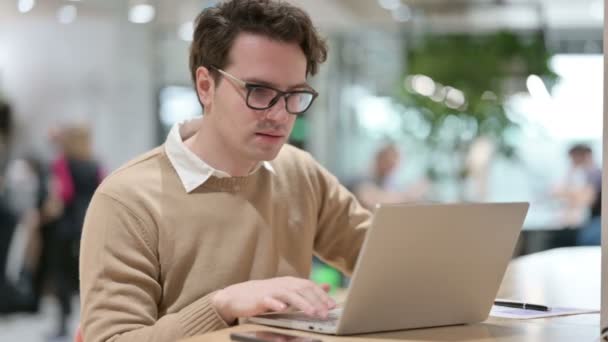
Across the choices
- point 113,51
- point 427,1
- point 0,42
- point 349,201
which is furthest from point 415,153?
point 349,201

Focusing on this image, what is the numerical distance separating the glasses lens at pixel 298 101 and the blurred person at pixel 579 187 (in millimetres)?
7142

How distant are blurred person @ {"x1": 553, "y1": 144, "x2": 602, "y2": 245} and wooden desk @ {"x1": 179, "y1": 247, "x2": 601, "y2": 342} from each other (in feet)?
15.9

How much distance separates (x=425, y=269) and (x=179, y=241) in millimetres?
570

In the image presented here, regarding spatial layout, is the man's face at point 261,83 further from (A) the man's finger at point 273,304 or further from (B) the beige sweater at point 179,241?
(A) the man's finger at point 273,304

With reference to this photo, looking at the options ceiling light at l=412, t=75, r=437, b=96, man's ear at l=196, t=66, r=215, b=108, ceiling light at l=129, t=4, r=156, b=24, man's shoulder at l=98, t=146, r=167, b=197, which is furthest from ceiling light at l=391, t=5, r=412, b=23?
man's shoulder at l=98, t=146, r=167, b=197

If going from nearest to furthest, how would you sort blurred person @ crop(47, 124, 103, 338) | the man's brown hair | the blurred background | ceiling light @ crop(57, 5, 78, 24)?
the man's brown hair, blurred person @ crop(47, 124, 103, 338), the blurred background, ceiling light @ crop(57, 5, 78, 24)

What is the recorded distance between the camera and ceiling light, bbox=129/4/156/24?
27.8 feet

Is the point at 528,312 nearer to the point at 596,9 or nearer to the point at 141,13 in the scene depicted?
the point at 141,13

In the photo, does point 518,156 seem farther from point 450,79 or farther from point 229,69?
point 229,69

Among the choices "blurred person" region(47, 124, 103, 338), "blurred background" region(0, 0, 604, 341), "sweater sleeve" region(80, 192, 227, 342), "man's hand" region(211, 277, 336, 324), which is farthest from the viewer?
"blurred background" region(0, 0, 604, 341)

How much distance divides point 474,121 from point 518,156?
0.79 metres

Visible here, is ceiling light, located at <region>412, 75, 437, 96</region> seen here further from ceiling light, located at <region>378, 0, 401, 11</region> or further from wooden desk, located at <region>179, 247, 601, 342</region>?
wooden desk, located at <region>179, 247, 601, 342</region>

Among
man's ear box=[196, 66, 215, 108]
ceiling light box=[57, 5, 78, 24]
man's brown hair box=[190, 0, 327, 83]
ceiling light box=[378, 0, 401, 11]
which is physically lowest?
man's ear box=[196, 66, 215, 108]

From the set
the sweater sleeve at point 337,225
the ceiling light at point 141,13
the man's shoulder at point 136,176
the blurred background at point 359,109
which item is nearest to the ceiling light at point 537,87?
the blurred background at point 359,109
